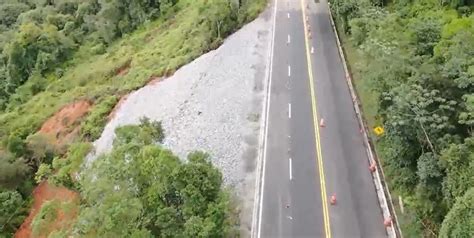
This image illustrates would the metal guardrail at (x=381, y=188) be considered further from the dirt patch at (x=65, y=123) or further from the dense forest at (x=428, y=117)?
the dirt patch at (x=65, y=123)

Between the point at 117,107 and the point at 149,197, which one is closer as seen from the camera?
the point at 149,197

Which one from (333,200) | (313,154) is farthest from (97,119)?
(333,200)

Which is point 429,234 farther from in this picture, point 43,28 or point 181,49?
point 43,28

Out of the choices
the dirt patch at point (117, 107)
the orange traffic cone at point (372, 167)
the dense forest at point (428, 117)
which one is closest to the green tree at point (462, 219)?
the dense forest at point (428, 117)

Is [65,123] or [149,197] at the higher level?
[149,197]

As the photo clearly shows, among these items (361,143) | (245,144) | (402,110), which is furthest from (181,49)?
(402,110)

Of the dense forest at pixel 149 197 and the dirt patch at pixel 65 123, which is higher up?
the dense forest at pixel 149 197

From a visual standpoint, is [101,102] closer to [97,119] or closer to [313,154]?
[97,119]
